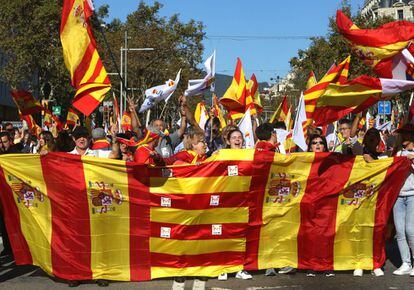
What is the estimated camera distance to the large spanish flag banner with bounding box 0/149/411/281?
23.8ft

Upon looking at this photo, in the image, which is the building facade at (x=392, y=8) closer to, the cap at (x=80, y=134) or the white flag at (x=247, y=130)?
the white flag at (x=247, y=130)

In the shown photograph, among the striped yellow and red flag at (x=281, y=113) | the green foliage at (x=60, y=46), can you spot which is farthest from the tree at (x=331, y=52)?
the striped yellow and red flag at (x=281, y=113)

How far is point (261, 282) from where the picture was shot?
728 cm

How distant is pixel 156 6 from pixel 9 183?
150 ft

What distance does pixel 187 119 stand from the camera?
34.2 ft

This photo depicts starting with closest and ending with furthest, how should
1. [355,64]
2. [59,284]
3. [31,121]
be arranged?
[59,284], [31,121], [355,64]

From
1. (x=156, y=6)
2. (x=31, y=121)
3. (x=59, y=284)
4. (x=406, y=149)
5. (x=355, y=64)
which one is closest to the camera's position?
(x=59, y=284)

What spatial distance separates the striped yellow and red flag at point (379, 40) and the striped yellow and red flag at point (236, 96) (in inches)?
150

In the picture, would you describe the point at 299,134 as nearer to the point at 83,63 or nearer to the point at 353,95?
the point at 353,95

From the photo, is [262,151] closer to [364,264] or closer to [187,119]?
[364,264]

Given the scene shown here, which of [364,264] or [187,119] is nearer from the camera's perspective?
[364,264]

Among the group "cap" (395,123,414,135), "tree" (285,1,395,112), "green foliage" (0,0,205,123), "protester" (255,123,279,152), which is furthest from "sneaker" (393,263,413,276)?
"green foliage" (0,0,205,123)

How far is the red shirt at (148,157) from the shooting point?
7.34 meters

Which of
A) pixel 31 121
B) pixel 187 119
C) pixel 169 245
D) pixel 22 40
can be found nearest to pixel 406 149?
pixel 169 245
